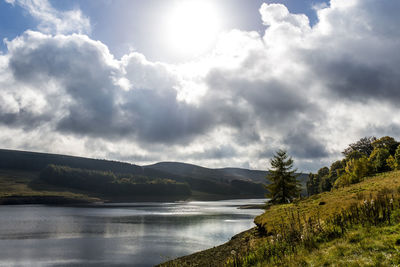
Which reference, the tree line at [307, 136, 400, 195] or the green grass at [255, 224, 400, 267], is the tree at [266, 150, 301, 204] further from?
the green grass at [255, 224, 400, 267]

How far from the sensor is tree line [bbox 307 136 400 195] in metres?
93.4

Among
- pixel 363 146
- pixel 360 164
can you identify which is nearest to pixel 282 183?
pixel 360 164

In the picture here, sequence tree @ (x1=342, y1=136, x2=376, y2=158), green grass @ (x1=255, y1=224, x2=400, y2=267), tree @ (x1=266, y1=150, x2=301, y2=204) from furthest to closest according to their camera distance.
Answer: tree @ (x1=342, y1=136, x2=376, y2=158), tree @ (x1=266, y1=150, x2=301, y2=204), green grass @ (x1=255, y1=224, x2=400, y2=267)

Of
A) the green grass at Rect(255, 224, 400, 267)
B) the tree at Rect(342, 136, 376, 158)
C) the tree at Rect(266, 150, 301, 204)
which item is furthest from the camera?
the tree at Rect(342, 136, 376, 158)

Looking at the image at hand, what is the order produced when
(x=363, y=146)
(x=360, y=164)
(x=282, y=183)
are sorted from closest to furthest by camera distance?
(x=282, y=183) < (x=360, y=164) < (x=363, y=146)

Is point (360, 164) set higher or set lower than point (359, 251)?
higher

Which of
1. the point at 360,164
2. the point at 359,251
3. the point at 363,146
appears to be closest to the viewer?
the point at 359,251

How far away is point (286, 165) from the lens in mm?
72562

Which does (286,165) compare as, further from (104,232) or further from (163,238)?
(104,232)

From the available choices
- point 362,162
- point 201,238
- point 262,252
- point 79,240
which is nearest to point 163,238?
point 201,238

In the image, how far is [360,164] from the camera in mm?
95250

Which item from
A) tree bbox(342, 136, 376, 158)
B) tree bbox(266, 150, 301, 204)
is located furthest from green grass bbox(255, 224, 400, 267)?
tree bbox(342, 136, 376, 158)

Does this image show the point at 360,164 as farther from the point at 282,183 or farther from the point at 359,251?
the point at 359,251

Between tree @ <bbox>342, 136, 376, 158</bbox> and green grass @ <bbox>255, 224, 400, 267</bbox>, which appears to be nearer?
green grass @ <bbox>255, 224, 400, 267</bbox>
